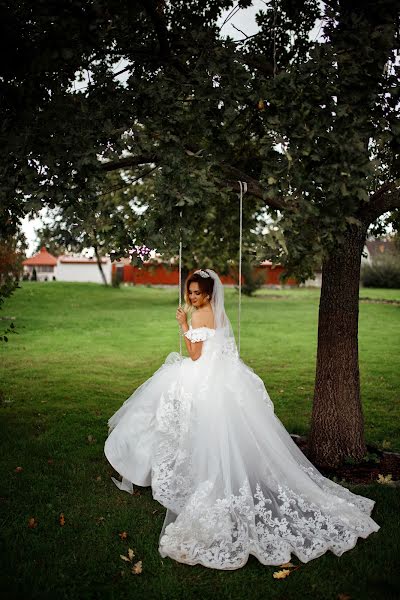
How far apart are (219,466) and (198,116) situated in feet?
11.1

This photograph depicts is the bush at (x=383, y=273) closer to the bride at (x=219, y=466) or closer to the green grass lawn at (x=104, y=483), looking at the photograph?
the green grass lawn at (x=104, y=483)

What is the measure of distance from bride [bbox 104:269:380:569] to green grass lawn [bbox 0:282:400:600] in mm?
160

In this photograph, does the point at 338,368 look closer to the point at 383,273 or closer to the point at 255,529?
the point at 255,529

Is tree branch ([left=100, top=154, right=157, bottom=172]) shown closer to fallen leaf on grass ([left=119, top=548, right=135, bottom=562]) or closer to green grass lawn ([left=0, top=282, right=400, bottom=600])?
green grass lawn ([left=0, top=282, right=400, bottom=600])

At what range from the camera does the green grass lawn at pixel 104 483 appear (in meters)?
4.16

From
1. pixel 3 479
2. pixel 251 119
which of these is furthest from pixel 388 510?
pixel 251 119

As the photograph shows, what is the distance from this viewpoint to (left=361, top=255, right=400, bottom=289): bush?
162 feet

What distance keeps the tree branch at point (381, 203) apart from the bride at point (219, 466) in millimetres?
2025

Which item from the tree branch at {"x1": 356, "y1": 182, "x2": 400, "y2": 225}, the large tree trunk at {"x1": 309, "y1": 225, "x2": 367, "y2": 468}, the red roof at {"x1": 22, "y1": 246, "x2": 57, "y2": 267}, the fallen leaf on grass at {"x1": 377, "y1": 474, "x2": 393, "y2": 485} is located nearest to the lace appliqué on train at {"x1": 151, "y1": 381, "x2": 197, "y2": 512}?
the large tree trunk at {"x1": 309, "y1": 225, "x2": 367, "y2": 468}

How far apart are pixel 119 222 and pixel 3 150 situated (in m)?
1.19

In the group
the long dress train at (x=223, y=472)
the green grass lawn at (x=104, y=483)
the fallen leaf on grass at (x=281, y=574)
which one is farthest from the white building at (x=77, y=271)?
the fallen leaf on grass at (x=281, y=574)

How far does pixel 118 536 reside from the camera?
489 cm

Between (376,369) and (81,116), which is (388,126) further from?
(376,369)

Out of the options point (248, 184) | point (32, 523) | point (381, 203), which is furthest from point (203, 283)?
point (32, 523)
